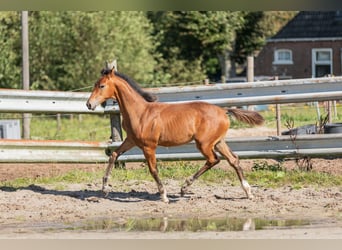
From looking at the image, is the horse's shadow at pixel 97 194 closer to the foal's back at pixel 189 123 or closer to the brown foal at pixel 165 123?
the brown foal at pixel 165 123

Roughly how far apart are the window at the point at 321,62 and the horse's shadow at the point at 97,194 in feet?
128

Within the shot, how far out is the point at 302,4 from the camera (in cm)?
246

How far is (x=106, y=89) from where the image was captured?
929 cm

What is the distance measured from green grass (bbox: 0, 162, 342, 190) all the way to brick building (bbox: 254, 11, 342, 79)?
37.0 meters

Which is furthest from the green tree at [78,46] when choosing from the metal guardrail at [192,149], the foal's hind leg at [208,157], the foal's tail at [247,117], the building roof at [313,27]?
the foal's hind leg at [208,157]

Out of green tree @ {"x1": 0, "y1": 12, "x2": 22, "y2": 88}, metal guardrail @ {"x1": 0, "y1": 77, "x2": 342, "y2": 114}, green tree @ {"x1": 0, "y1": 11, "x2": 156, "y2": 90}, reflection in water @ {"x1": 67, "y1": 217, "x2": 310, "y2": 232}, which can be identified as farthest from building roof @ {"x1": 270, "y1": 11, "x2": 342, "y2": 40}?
reflection in water @ {"x1": 67, "y1": 217, "x2": 310, "y2": 232}

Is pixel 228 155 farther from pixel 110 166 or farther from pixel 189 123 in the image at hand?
pixel 110 166

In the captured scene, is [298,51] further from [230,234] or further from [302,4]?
[302,4]

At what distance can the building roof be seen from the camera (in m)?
47.7

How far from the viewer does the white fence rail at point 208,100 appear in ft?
32.6

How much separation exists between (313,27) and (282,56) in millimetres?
2827

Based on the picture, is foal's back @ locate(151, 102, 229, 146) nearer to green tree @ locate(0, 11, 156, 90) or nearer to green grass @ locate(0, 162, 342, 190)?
green grass @ locate(0, 162, 342, 190)

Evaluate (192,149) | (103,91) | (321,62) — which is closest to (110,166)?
(103,91)

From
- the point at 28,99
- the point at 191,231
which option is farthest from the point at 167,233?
the point at 28,99
